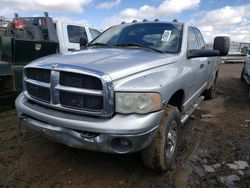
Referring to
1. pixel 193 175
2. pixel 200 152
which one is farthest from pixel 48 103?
pixel 200 152

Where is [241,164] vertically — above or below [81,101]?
below

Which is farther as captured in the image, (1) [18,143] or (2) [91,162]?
(1) [18,143]

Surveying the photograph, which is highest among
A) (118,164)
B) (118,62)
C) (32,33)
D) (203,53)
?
(32,33)

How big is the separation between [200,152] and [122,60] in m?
1.83

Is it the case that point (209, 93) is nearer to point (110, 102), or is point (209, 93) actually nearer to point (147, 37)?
point (147, 37)

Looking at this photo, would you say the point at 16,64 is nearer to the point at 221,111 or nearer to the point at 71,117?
the point at 71,117

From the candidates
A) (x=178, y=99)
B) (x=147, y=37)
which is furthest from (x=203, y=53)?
(x=147, y=37)

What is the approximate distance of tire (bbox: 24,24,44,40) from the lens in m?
6.62

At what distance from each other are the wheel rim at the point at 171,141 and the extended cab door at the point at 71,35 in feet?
16.6

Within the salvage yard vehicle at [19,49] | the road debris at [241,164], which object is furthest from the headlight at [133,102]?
the salvage yard vehicle at [19,49]

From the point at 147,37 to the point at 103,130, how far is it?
6.36 ft

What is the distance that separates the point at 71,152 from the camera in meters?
3.59

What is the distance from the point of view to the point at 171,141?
3168 mm

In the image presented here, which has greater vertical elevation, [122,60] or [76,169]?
[122,60]
